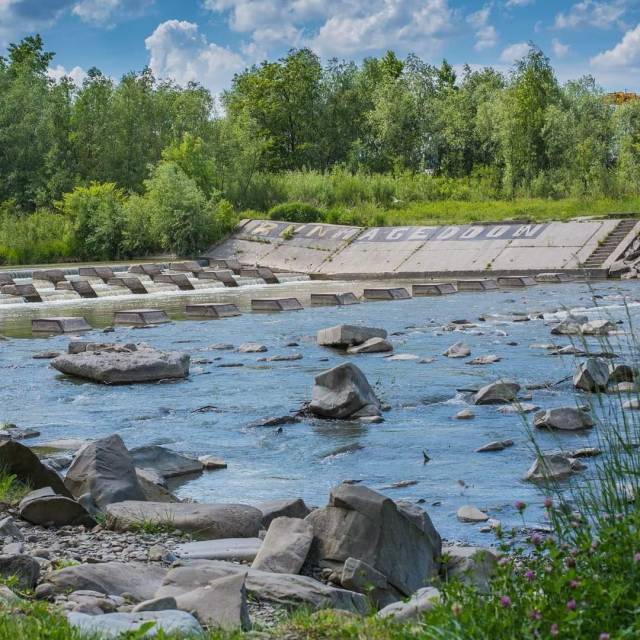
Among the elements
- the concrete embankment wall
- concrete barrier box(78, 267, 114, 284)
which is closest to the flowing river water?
concrete barrier box(78, 267, 114, 284)

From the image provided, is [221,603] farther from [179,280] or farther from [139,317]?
[179,280]

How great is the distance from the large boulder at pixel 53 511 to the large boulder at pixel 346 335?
30.9 feet

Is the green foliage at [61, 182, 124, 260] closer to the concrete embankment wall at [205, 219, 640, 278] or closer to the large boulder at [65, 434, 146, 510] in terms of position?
the concrete embankment wall at [205, 219, 640, 278]

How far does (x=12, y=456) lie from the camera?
24.2 ft

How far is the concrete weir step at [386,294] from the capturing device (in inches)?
973

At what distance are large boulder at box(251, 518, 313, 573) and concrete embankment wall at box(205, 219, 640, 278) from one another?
76.1ft

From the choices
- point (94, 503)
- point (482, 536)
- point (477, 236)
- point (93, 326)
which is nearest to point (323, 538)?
point (482, 536)

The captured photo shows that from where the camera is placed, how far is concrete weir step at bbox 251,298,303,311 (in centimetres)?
2248

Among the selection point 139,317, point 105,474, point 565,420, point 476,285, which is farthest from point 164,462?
point 476,285

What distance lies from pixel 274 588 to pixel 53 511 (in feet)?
6.83

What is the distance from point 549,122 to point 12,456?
4134 centimetres

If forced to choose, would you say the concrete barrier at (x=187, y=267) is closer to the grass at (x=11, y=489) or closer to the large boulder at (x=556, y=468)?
the large boulder at (x=556, y=468)

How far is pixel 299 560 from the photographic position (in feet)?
18.7

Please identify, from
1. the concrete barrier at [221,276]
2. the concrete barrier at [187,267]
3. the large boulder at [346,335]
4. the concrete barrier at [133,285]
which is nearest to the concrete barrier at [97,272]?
the concrete barrier at [133,285]
